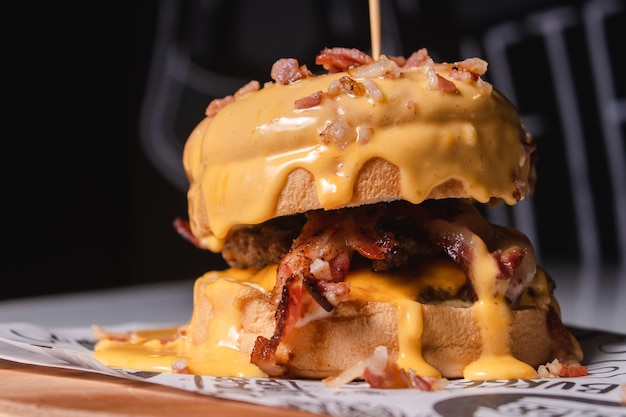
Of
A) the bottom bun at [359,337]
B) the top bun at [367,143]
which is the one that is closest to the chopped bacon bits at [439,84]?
the top bun at [367,143]

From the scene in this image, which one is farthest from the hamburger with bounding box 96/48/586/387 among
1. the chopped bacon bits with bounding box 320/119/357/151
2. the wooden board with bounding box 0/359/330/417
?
the wooden board with bounding box 0/359/330/417

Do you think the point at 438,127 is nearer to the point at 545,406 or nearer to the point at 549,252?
the point at 545,406

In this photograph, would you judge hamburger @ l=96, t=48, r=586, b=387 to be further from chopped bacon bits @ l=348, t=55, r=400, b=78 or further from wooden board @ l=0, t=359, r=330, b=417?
wooden board @ l=0, t=359, r=330, b=417

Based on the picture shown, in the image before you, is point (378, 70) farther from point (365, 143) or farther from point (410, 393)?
point (410, 393)

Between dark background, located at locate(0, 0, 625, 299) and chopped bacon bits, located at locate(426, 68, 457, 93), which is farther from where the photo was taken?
dark background, located at locate(0, 0, 625, 299)

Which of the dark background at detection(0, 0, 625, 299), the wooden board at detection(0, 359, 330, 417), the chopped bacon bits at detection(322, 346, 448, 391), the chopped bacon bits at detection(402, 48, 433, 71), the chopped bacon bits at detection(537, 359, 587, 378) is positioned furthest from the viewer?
the dark background at detection(0, 0, 625, 299)

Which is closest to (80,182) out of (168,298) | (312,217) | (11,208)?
(11,208)

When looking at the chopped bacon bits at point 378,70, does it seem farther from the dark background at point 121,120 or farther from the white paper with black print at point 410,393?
the dark background at point 121,120
